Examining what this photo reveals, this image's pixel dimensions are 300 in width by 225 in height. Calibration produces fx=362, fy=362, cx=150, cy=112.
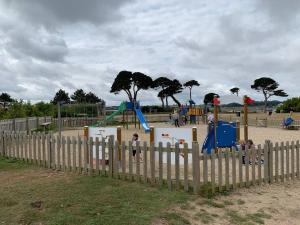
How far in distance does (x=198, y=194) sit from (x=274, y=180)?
2450 mm

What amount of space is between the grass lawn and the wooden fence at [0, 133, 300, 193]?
1.07 feet

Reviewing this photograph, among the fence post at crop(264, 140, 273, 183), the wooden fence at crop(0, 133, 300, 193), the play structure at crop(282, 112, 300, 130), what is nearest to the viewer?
the wooden fence at crop(0, 133, 300, 193)

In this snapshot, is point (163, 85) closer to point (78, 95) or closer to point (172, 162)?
point (78, 95)

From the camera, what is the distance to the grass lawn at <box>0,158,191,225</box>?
5.23m

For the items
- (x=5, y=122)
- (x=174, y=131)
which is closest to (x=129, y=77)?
(x=5, y=122)

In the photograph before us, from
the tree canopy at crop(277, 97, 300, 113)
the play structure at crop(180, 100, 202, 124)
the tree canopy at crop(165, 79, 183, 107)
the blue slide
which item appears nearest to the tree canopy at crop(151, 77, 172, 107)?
the tree canopy at crop(165, 79, 183, 107)

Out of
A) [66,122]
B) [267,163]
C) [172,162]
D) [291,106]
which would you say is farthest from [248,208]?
[291,106]

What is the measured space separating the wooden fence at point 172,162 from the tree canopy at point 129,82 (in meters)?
68.4

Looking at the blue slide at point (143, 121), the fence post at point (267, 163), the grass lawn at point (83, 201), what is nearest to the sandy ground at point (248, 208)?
the grass lawn at point (83, 201)

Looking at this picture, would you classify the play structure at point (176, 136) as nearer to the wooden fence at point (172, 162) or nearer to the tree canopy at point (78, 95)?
the wooden fence at point (172, 162)

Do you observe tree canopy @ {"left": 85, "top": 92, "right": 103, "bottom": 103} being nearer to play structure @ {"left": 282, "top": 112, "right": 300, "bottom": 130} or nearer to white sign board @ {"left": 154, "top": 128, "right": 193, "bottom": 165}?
play structure @ {"left": 282, "top": 112, "right": 300, "bottom": 130}

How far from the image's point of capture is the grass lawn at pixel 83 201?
5.23 meters

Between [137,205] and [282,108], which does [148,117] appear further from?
[137,205]

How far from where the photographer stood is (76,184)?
7.21 m
